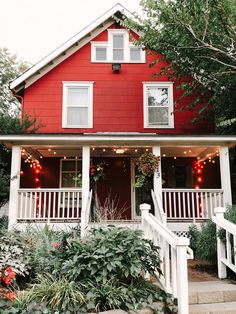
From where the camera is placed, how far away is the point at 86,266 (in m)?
4.37

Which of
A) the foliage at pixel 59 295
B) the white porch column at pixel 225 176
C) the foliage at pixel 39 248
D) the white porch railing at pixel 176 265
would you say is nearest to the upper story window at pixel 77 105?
the white porch column at pixel 225 176

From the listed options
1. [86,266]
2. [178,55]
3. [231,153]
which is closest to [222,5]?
[178,55]

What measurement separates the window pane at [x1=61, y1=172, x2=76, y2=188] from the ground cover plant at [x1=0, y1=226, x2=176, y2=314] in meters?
6.38

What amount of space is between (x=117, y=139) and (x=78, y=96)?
376cm

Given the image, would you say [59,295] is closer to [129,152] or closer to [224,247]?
[224,247]

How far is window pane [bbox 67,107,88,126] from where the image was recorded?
11.4m

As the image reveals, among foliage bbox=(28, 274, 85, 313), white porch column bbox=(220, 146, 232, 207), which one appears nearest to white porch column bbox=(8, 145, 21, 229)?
foliage bbox=(28, 274, 85, 313)

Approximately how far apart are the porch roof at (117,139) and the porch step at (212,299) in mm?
4575

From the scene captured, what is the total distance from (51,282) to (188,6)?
797 centimetres

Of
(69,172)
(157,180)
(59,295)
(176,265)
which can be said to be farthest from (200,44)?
(59,295)

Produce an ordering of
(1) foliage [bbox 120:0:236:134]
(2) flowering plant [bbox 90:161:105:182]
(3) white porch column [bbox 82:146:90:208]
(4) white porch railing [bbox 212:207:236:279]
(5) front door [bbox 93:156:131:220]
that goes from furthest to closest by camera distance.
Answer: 1. (5) front door [bbox 93:156:131:220]
2. (2) flowering plant [bbox 90:161:105:182]
3. (3) white porch column [bbox 82:146:90:208]
4. (1) foliage [bbox 120:0:236:134]
5. (4) white porch railing [bbox 212:207:236:279]

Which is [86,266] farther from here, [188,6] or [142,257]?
[188,6]

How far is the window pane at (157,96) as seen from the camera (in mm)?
11641

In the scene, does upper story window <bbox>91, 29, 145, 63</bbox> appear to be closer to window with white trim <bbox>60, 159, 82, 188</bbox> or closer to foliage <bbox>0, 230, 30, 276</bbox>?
window with white trim <bbox>60, 159, 82, 188</bbox>
